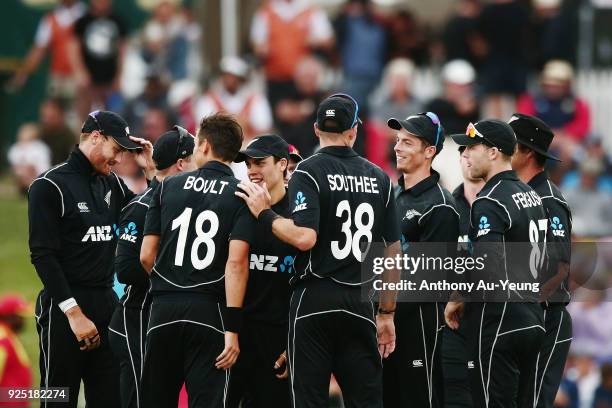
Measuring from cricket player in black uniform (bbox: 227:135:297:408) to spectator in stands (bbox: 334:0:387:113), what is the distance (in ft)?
32.2

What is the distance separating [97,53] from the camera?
20266 millimetres

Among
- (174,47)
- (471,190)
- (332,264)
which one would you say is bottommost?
(332,264)

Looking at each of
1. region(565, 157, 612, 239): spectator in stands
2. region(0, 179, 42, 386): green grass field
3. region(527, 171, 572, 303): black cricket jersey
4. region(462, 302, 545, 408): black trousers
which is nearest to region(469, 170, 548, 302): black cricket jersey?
region(462, 302, 545, 408): black trousers

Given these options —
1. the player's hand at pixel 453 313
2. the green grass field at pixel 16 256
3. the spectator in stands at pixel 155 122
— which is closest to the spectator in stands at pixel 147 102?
the spectator in stands at pixel 155 122

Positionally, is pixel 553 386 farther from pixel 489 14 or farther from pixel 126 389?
pixel 489 14

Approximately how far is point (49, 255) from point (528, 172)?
3663 mm

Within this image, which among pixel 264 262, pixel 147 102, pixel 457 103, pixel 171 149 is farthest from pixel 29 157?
pixel 264 262

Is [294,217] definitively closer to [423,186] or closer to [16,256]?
[423,186]

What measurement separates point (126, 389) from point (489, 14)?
10.4m

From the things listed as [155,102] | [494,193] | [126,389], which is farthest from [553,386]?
[155,102]

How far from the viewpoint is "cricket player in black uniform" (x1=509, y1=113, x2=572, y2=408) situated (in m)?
9.87

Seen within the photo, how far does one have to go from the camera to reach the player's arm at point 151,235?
29.5ft

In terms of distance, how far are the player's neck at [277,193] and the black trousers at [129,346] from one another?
130cm

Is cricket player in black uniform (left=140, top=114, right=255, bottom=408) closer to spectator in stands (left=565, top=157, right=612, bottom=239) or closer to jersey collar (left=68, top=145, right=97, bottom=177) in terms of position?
jersey collar (left=68, top=145, right=97, bottom=177)
